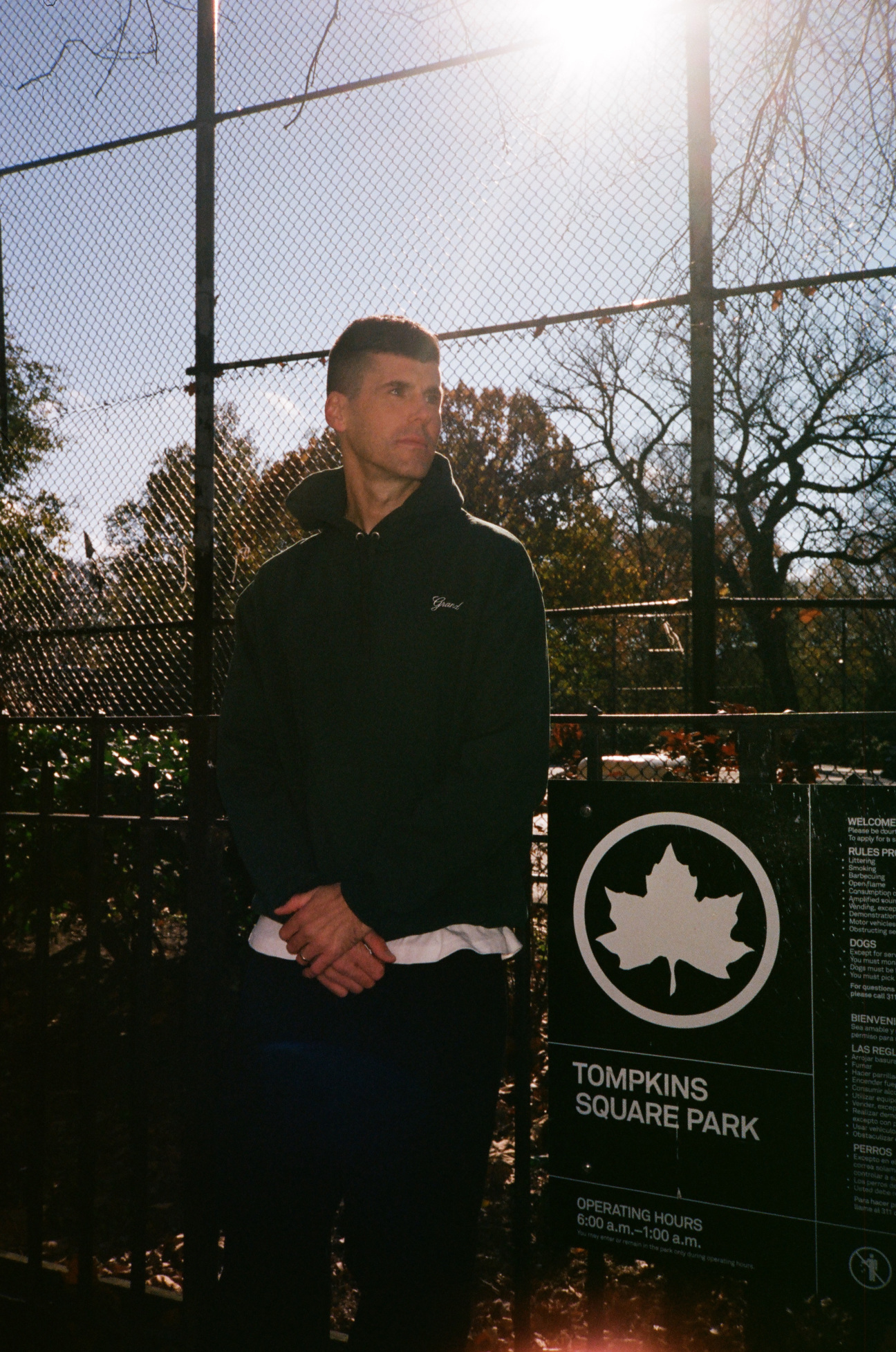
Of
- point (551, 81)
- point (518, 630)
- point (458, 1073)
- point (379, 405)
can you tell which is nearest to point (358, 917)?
point (458, 1073)

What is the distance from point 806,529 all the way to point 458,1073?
4546mm

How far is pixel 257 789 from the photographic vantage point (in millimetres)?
2088

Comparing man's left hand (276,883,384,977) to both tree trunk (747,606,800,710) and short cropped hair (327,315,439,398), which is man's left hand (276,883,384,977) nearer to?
short cropped hair (327,315,439,398)

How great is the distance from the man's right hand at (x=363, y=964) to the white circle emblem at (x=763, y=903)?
1.82ft

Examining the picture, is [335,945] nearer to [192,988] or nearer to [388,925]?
[388,925]

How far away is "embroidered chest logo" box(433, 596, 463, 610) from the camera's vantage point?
6.30ft

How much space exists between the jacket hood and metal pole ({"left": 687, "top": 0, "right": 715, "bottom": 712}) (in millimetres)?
2269

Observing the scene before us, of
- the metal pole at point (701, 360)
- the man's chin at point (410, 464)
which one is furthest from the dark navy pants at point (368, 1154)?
the metal pole at point (701, 360)

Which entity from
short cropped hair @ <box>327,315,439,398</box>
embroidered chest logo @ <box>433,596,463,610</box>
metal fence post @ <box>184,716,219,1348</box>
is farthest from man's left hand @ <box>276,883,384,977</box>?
short cropped hair @ <box>327,315,439,398</box>

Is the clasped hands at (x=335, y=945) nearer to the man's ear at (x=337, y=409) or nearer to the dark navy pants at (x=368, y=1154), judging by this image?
the dark navy pants at (x=368, y=1154)

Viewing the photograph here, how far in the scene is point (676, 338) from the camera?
4316mm

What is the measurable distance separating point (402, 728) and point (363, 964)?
0.45 metres

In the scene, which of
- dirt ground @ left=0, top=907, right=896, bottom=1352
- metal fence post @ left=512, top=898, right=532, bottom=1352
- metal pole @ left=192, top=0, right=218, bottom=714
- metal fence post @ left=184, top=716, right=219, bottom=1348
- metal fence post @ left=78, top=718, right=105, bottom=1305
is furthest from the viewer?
metal pole @ left=192, top=0, right=218, bottom=714

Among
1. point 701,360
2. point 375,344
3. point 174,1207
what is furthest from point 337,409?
point 174,1207
